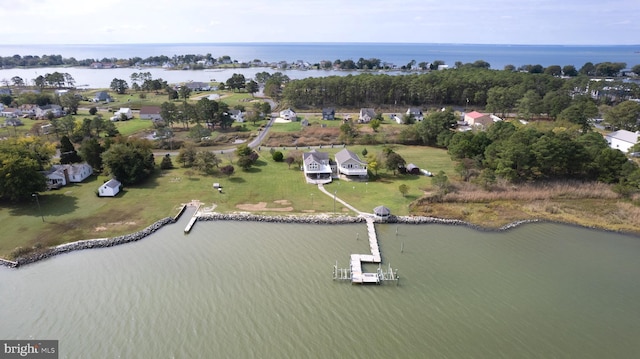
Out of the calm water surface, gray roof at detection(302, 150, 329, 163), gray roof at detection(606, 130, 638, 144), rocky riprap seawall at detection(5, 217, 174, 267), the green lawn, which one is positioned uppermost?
gray roof at detection(606, 130, 638, 144)

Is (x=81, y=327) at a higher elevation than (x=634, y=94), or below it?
below

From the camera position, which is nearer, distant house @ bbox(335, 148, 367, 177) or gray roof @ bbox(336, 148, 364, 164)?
distant house @ bbox(335, 148, 367, 177)

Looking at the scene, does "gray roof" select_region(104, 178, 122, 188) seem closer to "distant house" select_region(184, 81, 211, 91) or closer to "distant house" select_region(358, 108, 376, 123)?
"distant house" select_region(358, 108, 376, 123)

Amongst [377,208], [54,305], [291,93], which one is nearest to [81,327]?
[54,305]

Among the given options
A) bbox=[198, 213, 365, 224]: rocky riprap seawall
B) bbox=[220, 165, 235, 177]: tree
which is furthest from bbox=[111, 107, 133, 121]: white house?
bbox=[198, 213, 365, 224]: rocky riprap seawall

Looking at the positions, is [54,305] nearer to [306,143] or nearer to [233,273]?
[233,273]

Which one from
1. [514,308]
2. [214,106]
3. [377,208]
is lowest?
[514,308]

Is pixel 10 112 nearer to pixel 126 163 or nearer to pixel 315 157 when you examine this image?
pixel 126 163

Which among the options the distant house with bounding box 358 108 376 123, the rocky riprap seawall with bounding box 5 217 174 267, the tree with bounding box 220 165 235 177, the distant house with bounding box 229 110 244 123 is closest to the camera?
the rocky riprap seawall with bounding box 5 217 174 267
